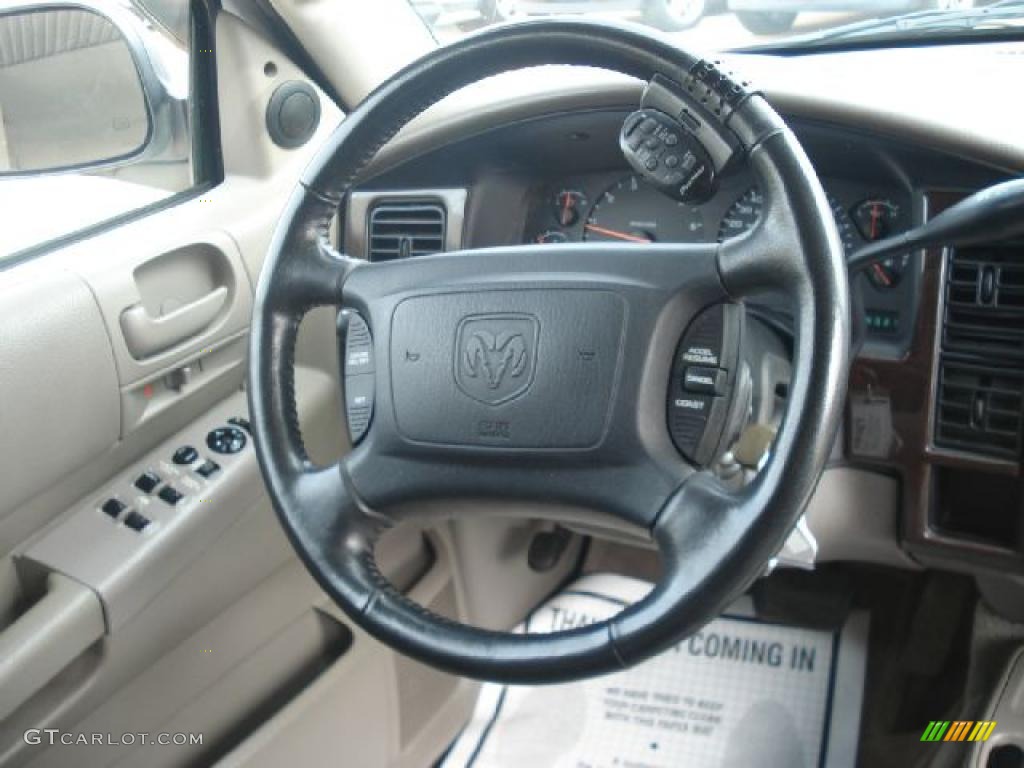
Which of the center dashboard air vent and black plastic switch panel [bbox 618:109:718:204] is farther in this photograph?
the center dashboard air vent

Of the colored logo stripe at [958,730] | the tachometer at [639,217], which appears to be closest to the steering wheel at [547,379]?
the tachometer at [639,217]

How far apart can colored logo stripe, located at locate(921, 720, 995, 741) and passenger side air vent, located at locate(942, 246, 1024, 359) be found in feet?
1.63

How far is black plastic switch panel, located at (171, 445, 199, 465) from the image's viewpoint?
4.55ft

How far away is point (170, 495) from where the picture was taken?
134 centimetres

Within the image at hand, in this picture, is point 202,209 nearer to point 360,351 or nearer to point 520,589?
point 360,351

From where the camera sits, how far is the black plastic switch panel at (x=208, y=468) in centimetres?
138

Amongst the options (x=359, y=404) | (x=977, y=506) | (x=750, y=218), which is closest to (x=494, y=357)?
(x=359, y=404)

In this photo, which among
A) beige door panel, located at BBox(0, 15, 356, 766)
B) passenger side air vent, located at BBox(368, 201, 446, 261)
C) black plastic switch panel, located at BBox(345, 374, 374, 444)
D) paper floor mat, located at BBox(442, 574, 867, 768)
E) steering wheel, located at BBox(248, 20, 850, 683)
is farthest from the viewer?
paper floor mat, located at BBox(442, 574, 867, 768)

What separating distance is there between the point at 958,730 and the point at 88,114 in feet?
4.69

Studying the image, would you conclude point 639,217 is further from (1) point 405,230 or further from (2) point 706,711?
(2) point 706,711

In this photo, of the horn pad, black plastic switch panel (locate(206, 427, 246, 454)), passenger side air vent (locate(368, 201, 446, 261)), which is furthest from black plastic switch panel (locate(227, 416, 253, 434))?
the horn pad

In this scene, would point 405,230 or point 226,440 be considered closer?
point 226,440

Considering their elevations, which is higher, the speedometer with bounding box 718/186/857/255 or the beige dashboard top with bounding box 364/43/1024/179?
the beige dashboard top with bounding box 364/43/1024/179

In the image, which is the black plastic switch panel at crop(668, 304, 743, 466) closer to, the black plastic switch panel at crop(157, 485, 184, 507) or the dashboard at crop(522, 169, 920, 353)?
the dashboard at crop(522, 169, 920, 353)
